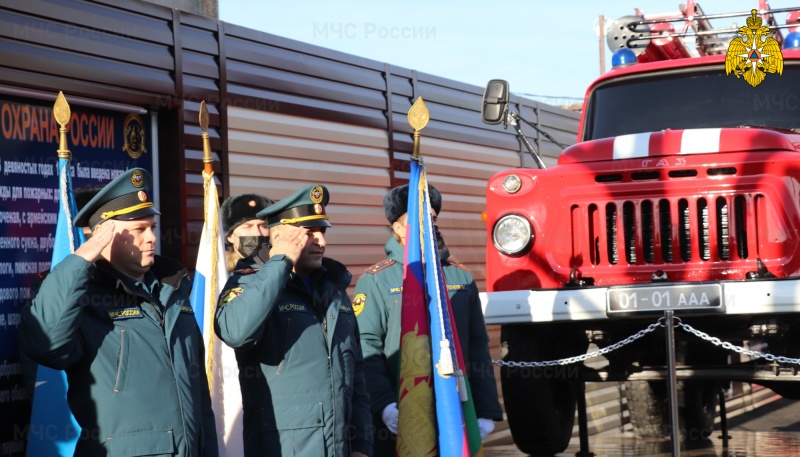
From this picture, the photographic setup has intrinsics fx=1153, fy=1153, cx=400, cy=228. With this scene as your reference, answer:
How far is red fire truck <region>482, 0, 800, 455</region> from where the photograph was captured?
20.5 feet

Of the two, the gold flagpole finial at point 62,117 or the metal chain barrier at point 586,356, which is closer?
the gold flagpole finial at point 62,117

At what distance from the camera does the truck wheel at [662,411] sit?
9.55 m

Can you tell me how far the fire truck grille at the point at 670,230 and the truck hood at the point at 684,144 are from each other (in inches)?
11.2

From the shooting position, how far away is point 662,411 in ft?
32.8

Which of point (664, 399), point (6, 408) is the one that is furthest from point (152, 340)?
point (664, 399)

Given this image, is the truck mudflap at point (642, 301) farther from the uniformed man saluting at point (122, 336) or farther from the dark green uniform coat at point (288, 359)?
the uniformed man saluting at point (122, 336)

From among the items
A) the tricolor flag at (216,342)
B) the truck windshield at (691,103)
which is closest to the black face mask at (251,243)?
the tricolor flag at (216,342)

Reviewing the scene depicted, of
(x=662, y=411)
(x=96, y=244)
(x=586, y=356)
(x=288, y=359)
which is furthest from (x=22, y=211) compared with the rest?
(x=662, y=411)

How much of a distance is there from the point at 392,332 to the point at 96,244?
1.93 m

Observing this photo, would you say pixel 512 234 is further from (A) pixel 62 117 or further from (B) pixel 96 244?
(B) pixel 96 244

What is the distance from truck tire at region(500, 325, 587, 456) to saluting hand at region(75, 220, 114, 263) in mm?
3603

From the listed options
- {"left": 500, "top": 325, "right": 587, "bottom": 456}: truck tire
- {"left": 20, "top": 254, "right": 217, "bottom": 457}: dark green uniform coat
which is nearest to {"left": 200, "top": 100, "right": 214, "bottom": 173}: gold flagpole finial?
{"left": 20, "top": 254, "right": 217, "bottom": 457}: dark green uniform coat

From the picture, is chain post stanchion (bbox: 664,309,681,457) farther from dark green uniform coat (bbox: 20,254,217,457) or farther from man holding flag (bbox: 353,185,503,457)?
dark green uniform coat (bbox: 20,254,217,457)

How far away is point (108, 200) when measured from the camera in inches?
149
